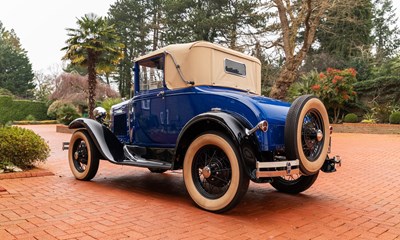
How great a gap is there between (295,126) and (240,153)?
2.05ft

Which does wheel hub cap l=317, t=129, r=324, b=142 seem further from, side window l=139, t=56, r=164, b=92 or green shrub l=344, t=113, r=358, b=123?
green shrub l=344, t=113, r=358, b=123

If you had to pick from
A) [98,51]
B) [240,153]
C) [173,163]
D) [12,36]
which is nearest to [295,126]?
[240,153]

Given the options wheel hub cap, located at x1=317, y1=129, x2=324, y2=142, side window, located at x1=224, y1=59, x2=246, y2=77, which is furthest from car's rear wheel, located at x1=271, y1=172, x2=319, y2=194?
side window, located at x1=224, y1=59, x2=246, y2=77

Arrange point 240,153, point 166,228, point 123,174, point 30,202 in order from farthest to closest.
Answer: point 123,174 < point 30,202 < point 240,153 < point 166,228

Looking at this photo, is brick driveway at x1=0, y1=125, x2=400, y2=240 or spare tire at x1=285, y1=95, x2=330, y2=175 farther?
spare tire at x1=285, y1=95, x2=330, y2=175

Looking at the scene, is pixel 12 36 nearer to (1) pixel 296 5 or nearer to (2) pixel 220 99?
(1) pixel 296 5

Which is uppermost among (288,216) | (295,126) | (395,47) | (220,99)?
(395,47)

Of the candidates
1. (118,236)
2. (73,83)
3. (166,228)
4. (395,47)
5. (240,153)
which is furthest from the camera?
(395,47)

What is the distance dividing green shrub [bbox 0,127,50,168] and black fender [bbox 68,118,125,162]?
1.02 m

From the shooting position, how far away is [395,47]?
108 feet

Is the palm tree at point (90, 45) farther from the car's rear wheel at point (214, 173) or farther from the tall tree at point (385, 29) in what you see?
the tall tree at point (385, 29)

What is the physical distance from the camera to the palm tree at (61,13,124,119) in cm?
1646

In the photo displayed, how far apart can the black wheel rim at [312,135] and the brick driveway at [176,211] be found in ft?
2.09

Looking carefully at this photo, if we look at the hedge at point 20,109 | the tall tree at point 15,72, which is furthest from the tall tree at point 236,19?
the tall tree at point 15,72
